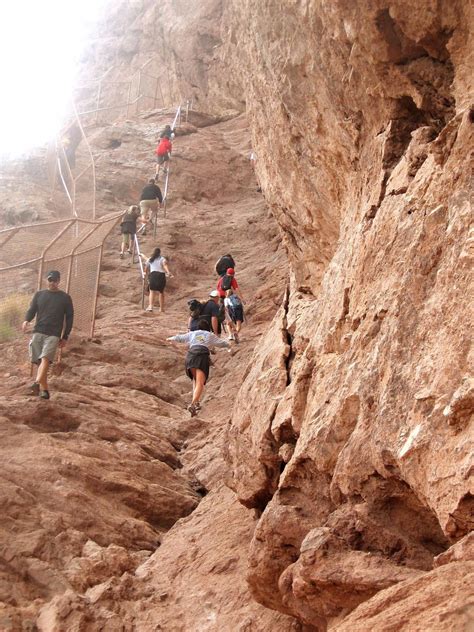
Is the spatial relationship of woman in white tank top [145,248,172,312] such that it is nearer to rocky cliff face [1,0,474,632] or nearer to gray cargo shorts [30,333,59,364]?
gray cargo shorts [30,333,59,364]

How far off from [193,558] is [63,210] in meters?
15.1

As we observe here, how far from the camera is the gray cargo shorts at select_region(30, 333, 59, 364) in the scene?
8961mm

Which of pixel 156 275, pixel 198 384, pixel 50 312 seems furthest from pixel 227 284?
pixel 50 312

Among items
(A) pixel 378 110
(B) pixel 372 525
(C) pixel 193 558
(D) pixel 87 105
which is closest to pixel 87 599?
(C) pixel 193 558

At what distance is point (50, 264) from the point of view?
Answer: 11.9 metres

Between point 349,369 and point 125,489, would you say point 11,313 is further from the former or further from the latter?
point 349,369

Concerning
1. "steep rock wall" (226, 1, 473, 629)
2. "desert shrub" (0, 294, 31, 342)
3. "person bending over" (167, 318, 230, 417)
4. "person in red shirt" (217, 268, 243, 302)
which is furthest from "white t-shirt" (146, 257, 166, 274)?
"steep rock wall" (226, 1, 473, 629)

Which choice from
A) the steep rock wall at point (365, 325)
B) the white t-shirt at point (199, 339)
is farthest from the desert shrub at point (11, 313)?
the steep rock wall at point (365, 325)

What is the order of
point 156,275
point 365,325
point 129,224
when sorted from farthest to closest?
1. point 129,224
2. point 156,275
3. point 365,325

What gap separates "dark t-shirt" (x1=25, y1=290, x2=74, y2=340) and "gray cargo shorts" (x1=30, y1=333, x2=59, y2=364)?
0.18ft

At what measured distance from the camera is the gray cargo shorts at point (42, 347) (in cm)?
896

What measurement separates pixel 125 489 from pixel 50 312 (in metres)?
2.56

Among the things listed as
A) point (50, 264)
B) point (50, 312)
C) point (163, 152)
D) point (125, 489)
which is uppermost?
point (163, 152)

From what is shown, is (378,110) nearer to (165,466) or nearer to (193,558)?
(193,558)
